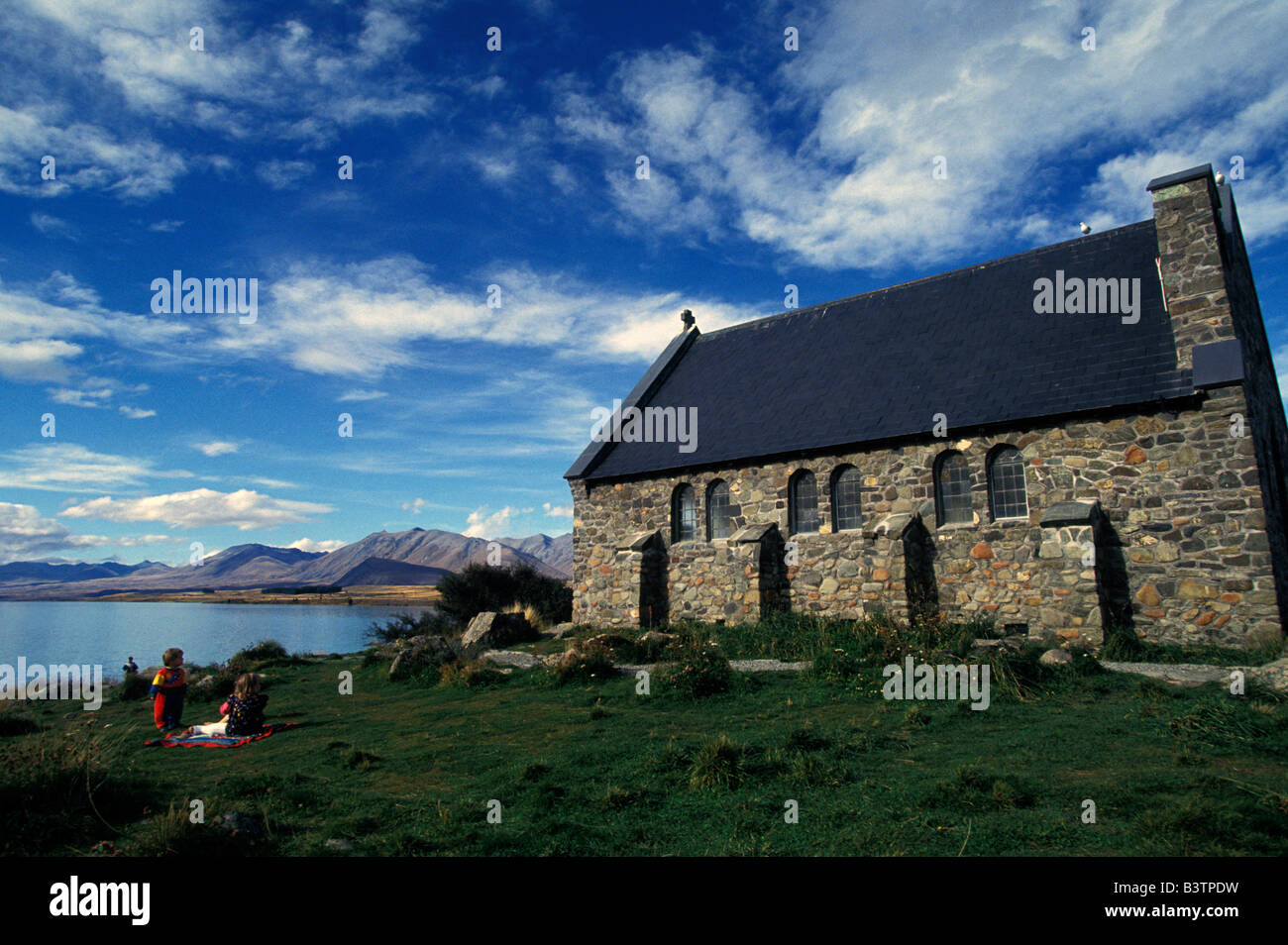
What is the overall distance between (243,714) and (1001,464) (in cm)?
1668

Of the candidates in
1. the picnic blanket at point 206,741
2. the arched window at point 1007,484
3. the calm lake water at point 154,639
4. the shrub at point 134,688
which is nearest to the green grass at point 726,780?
the picnic blanket at point 206,741

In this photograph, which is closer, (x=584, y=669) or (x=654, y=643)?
(x=584, y=669)

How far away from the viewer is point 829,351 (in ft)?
75.5

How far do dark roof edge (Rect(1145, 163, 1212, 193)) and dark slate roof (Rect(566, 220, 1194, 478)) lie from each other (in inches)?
87.4

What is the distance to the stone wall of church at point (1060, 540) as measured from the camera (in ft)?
45.2

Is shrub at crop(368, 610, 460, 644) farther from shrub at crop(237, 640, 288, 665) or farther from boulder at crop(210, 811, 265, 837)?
boulder at crop(210, 811, 265, 837)

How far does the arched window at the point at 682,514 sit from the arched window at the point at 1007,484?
8834 mm

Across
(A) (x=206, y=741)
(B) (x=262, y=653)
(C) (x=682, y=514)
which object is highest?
(C) (x=682, y=514)

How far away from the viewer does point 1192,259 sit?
15.1m

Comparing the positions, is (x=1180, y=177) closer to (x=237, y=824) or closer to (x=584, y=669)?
(x=584, y=669)

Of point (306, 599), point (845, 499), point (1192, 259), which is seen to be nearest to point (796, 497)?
point (845, 499)

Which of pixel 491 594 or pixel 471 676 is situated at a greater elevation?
pixel 491 594

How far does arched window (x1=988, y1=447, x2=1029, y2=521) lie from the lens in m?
16.4

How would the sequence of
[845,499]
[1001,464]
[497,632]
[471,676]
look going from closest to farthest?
1. [471,676]
2. [1001,464]
3. [845,499]
4. [497,632]
